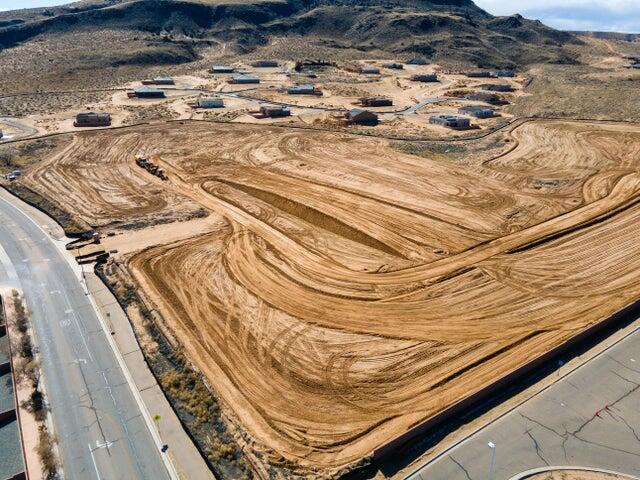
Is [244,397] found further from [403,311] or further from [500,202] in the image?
[500,202]

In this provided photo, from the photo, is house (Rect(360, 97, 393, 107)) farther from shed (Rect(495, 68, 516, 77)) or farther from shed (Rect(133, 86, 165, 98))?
shed (Rect(495, 68, 516, 77))

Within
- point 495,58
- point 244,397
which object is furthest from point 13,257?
point 495,58

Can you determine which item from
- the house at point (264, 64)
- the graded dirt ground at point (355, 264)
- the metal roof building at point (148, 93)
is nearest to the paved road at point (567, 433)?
the graded dirt ground at point (355, 264)

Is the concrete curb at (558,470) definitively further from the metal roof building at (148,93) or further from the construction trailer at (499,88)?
the construction trailer at (499,88)

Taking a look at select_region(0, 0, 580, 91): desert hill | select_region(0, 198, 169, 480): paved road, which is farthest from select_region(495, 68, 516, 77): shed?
select_region(0, 198, 169, 480): paved road

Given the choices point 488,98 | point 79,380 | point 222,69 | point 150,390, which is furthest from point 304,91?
point 150,390
